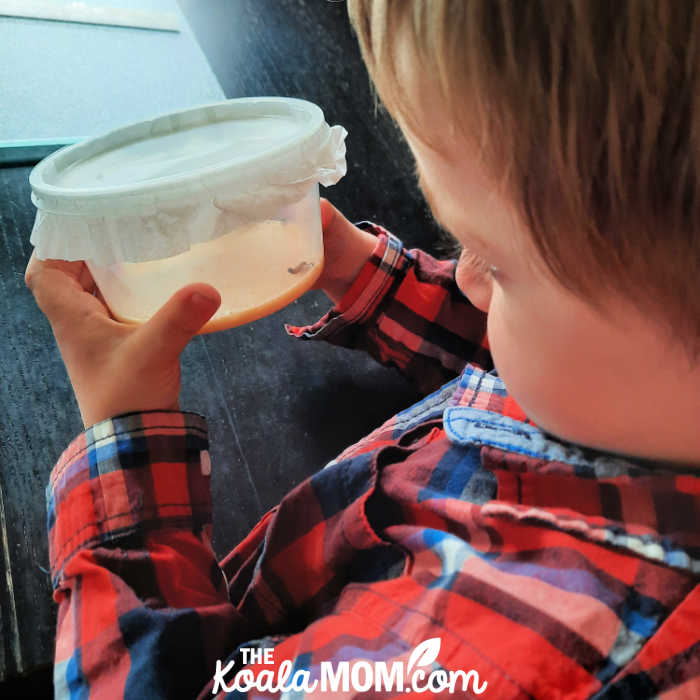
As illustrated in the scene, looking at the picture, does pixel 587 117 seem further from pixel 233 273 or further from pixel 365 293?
pixel 365 293

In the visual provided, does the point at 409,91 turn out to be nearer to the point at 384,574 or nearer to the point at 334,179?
the point at 334,179

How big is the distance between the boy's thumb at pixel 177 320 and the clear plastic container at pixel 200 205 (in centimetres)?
3

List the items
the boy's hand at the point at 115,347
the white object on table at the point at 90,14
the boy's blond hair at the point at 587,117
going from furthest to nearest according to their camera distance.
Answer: the white object on table at the point at 90,14 → the boy's hand at the point at 115,347 → the boy's blond hair at the point at 587,117

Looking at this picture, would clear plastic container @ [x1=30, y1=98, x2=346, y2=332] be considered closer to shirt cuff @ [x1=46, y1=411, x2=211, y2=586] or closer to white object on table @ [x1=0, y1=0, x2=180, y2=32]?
shirt cuff @ [x1=46, y1=411, x2=211, y2=586]

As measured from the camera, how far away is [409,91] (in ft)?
1.02

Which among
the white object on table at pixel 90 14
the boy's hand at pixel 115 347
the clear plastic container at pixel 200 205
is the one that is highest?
the white object on table at pixel 90 14

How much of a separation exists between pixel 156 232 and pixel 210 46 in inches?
34.6

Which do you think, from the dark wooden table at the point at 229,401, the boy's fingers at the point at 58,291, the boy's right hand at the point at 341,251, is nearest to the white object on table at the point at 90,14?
the dark wooden table at the point at 229,401

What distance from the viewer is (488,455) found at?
45 centimetres

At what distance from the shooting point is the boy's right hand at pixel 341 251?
0.71 meters

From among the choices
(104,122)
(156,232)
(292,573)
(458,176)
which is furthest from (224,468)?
(104,122)

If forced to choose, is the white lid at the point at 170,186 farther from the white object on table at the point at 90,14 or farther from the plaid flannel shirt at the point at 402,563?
the white object on table at the point at 90,14

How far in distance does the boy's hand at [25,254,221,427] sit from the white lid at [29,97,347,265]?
0.17 ft

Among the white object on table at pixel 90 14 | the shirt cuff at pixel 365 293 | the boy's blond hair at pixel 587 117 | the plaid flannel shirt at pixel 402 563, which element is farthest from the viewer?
the white object on table at pixel 90 14
